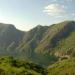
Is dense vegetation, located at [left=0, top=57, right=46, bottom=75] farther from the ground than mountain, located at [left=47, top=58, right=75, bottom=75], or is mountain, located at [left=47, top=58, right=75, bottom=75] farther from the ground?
dense vegetation, located at [left=0, top=57, right=46, bottom=75]

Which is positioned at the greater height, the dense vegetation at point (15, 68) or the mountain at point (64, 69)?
the dense vegetation at point (15, 68)

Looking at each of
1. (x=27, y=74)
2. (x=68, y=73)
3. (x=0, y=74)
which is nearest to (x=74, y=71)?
(x=68, y=73)

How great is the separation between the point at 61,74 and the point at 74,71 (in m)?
3.67

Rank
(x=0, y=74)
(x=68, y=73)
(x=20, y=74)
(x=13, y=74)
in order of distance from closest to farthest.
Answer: (x=0, y=74) → (x=13, y=74) → (x=20, y=74) → (x=68, y=73)

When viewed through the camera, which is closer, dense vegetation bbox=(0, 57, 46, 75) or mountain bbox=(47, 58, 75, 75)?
dense vegetation bbox=(0, 57, 46, 75)

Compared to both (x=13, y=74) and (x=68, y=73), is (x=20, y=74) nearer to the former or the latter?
(x=13, y=74)

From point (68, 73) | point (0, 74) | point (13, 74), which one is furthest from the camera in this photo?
point (68, 73)

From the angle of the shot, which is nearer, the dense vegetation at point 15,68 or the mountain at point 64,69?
the dense vegetation at point 15,68

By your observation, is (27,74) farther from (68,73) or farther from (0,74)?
(68,73)

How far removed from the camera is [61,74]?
6247 centimetres

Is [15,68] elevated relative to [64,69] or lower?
elevated

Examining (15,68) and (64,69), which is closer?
(15,68)

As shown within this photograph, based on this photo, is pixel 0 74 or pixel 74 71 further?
pixel 74 71

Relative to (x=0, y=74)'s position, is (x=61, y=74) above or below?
below
